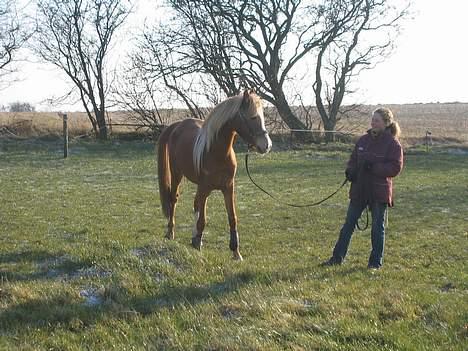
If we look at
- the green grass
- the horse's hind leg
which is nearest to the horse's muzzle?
the green grass

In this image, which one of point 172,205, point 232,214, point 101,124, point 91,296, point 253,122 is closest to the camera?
point 91,296

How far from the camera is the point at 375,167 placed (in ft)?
19.6

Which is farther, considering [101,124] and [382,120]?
[101,124]

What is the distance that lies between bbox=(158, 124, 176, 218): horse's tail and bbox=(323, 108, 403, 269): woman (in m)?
3.20

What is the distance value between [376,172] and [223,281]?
86.9 inches

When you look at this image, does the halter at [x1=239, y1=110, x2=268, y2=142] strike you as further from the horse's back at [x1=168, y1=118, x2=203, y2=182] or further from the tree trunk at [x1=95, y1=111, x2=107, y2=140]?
the tree trunk at [x1=95, y1=111, x2=107, y2=140]

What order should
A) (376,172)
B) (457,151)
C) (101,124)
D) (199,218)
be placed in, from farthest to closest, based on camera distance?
(101,124) → (457,151) → (199,218) → (376,172)

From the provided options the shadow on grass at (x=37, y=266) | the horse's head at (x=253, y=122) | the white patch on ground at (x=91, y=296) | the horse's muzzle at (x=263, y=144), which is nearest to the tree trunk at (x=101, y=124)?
the shadow on grass at (x=37, y=266)

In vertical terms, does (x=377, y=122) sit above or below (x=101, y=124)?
below

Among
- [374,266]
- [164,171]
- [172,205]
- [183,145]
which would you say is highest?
[183,145]

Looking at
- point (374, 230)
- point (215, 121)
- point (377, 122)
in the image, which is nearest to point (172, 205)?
point (215, 121)

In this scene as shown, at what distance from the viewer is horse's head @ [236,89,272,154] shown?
6.08 m

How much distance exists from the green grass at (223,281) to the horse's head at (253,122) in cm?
145

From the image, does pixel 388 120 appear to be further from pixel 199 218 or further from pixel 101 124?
pixel 101 124
